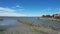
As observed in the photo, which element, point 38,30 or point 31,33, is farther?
point 38,30

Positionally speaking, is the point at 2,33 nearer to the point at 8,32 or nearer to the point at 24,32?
the point at 8,32

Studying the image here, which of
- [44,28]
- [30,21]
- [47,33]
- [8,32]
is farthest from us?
[30,21]

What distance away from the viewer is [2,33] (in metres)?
6.72

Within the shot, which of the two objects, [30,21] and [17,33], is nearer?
[17,33]

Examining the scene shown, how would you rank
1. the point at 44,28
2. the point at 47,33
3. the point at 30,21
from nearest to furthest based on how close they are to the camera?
the point at 47,33 → the point at 44,28 → the point at 30,21

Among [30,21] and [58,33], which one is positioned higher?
[30,21]

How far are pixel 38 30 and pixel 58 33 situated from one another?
111 cm

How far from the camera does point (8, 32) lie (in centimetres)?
669

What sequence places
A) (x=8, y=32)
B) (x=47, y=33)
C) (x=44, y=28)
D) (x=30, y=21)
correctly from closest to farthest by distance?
1. (x=8, y=32)
2. (x=47, y=33)
3. (x=44, y=28)
4. (x=30, y=21)

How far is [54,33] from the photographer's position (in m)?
7.00

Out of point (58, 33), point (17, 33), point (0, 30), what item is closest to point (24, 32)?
point (17, 33)

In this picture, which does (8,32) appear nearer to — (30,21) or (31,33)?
(31,33)

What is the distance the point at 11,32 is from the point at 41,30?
71.1 inches

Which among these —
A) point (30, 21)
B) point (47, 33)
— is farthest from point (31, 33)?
point (30, 21)
